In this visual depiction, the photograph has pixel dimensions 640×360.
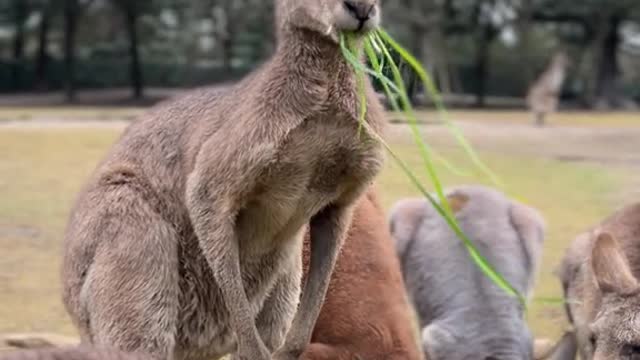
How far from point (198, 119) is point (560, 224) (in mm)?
7585

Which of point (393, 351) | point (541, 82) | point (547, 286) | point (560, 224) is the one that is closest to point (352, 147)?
point (393, 351)

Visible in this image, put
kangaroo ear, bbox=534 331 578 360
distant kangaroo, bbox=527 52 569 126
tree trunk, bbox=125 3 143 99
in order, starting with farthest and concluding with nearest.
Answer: tree trunk, bbox=125 3 143 99 → distant kangaroo, bbox=527 52 569 126 → kangaroo ear, bbox=534 331 578 360

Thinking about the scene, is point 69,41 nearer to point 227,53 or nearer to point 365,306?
point 227,53

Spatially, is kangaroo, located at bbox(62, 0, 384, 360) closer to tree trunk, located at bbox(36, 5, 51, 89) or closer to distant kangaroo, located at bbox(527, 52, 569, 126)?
distant kangaroo, located at bbox(527, 52, 569, 126)

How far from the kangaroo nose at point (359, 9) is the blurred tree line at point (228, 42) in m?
35.3

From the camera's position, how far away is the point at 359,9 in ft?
9.04

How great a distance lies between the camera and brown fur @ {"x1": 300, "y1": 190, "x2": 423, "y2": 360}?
426 centimetres

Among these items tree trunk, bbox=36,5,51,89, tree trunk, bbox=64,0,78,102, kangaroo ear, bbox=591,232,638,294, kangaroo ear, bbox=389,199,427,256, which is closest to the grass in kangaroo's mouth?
kangaroo ear, bbox=591,232,638,294

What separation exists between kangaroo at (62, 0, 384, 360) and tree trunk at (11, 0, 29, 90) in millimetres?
37235

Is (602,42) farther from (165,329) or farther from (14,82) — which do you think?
(165,329)

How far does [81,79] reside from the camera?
4216 centimetres

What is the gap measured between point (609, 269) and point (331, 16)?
69.1 inches

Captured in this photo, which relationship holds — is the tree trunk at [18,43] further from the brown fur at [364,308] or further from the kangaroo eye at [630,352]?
the kangaroo eye at [630,352]

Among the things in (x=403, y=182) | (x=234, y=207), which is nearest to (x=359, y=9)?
(x=234, y=207)
